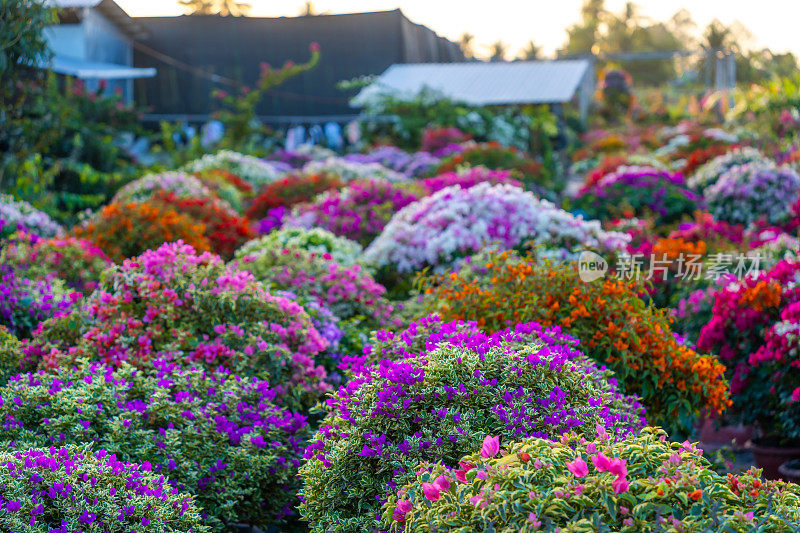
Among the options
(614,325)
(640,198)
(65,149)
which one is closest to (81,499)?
(614,325)

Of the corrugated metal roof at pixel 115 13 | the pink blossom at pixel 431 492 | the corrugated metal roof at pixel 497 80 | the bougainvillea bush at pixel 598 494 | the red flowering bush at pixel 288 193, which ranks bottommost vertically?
the red flowering bush at pixel 288 193

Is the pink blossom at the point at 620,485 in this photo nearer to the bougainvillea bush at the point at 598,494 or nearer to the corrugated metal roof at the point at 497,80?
the bougainvillea bush at the point at 598,494

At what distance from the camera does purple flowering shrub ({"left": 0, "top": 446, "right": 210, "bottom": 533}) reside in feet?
10.1

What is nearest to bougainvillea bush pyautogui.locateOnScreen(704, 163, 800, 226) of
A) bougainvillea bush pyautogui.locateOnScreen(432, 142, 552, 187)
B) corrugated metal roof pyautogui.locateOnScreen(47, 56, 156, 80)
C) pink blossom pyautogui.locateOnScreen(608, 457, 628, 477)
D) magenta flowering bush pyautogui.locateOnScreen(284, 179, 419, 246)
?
bougainvillea bush pyautogui.locateOnScreen(432, 142, 552, 187)

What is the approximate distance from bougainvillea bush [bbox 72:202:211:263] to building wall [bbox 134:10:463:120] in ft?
85.6

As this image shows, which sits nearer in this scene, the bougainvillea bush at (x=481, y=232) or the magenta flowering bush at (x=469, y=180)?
the bougainvillea bush at (x=481, y=232)

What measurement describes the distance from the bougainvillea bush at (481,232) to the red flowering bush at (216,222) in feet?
7.08

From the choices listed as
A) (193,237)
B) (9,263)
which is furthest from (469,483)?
(193,237)

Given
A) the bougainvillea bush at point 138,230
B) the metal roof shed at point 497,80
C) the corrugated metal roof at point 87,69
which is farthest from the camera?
the metal roof shed at point 497,80

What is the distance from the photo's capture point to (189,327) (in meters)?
5.15

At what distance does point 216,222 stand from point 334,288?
12.0 feet

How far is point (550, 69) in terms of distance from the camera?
113 ft

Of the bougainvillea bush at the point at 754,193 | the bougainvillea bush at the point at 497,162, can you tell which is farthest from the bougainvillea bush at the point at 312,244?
the bougainvillea bush at the point at 497,162

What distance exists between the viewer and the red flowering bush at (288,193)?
12531mm
